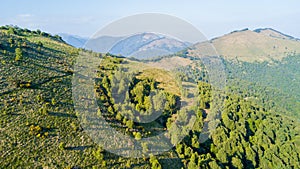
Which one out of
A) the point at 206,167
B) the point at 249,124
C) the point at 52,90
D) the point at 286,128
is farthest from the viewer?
the point at 286,128

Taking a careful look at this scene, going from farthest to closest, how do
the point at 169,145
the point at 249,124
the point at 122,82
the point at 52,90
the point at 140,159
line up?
the point at 249,124 < the point at 122,82 < the point at 52,90 < the point at 169,145 < the point at 140,159

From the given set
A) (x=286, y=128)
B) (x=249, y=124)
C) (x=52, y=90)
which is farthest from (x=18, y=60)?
(x=286, y=128)

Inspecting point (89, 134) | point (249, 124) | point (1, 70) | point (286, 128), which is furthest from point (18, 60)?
point (286, 128)

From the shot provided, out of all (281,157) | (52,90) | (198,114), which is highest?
(52,90)

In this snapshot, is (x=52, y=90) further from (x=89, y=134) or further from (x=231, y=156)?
(x=231, y=156)

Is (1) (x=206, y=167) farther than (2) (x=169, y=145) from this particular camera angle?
No

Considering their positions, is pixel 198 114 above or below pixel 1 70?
below
